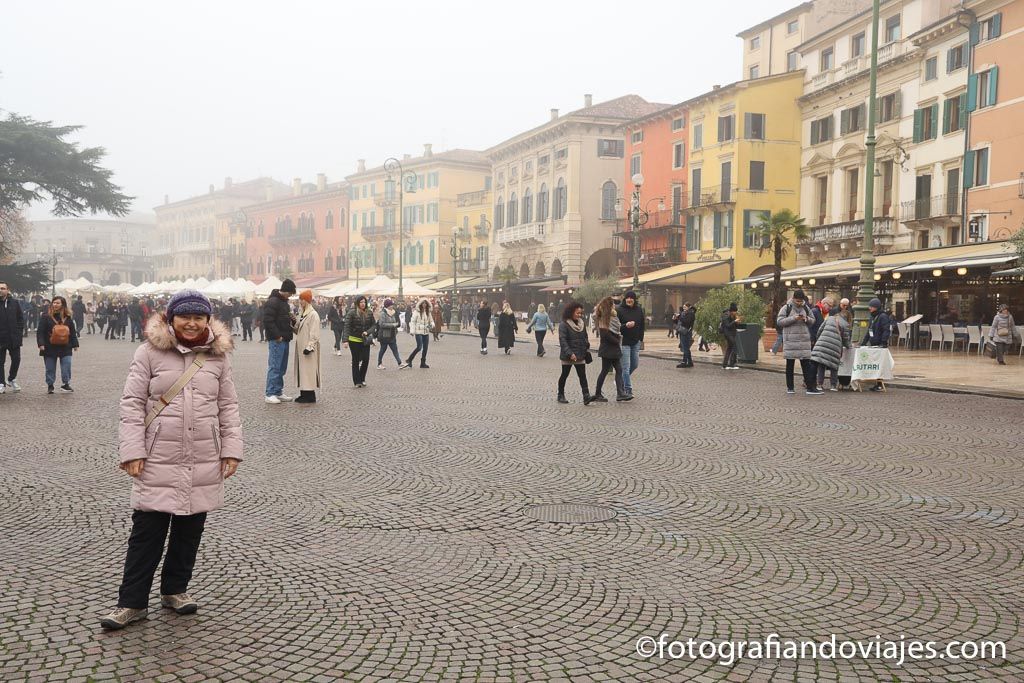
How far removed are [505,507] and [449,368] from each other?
1331cm

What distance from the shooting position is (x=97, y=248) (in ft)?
425

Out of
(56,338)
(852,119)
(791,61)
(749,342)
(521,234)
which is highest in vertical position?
(791,61)

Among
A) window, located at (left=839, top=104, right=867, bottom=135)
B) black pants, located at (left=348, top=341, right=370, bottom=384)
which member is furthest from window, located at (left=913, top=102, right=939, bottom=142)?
black pants, located at (left=348, top=341, right=370, bottom=384)

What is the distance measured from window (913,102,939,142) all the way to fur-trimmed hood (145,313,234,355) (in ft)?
110

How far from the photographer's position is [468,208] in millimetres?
68438

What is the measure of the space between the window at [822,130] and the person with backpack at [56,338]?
113ft

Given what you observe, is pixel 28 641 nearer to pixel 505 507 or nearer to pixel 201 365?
pixel 201 365

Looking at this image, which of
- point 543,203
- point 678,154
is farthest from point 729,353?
point 543,203

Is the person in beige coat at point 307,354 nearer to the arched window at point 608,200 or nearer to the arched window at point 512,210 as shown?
the arched window at point 608,200

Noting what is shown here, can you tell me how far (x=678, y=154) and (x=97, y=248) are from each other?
105 meters

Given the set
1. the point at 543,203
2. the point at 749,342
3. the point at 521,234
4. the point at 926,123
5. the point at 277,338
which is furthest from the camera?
the point at 521,234

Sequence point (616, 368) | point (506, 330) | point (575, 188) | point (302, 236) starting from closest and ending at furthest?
point (616, 368) < point (506, 330) < point (575, 188) < point (302, 236)

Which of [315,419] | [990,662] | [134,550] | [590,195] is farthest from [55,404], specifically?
[590,195]

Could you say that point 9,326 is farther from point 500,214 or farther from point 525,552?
point 500,214
